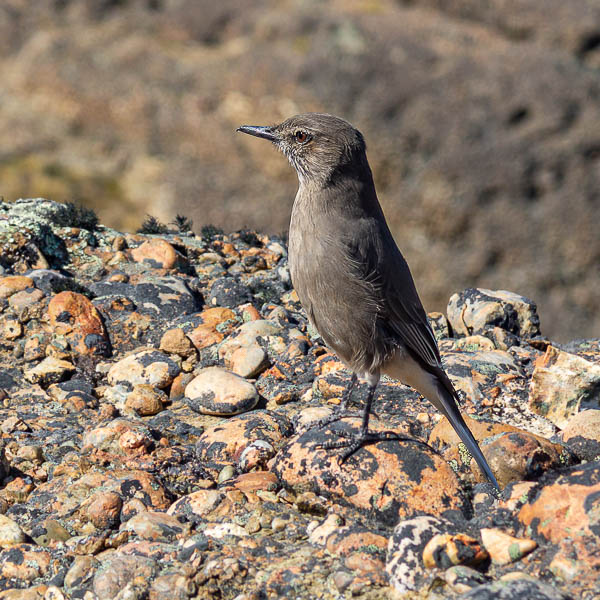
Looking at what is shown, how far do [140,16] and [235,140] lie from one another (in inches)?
307

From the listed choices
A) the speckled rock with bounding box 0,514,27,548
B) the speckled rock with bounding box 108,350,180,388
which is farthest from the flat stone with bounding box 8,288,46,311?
the speckled rock with bounding box 0,514,27,548

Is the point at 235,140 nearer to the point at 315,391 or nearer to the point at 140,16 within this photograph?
the point at 140,16

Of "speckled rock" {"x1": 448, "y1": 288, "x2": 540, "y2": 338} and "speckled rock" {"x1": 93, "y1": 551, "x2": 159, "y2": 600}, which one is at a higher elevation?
"speckled rock" {"x1": 93, "y1": 551, "x2": 159, "y2": 600}

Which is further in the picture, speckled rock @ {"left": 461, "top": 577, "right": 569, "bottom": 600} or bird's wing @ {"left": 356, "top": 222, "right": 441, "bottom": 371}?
bird's wing @ {"left": 356, "top": 222, "right": 441, "bottom": 371}

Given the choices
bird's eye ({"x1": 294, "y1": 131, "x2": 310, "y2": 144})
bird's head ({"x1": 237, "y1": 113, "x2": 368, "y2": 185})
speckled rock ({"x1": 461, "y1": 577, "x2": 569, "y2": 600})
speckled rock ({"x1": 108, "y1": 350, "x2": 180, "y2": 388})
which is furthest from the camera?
speckled rock ({"x1": 108, "y1": 350, "x2": 180, "y2": 388})

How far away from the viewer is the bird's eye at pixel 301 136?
171 inches

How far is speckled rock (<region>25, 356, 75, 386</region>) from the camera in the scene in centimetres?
524

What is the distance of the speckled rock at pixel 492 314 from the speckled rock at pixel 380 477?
2.59 metres

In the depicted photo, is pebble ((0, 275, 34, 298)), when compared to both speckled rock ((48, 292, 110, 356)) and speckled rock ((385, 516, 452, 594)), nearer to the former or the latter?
speckled rock ((48, 292, 110, 356))

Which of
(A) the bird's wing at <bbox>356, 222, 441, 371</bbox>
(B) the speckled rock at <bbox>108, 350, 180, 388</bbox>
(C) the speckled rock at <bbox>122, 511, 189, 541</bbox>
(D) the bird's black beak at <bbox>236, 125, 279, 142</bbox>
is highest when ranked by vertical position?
(D) the bird's black beak at <bbox>236, 125, 279, 142</bbox>

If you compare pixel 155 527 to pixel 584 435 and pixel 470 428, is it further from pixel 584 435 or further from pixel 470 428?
pixel 584 435

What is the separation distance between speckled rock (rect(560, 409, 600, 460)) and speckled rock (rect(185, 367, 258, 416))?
2.04m

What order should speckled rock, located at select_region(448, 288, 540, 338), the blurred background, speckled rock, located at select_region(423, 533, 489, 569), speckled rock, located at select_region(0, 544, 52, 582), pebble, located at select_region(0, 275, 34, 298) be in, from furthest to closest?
the blurred background < speckled rock, located at select_region(448, 288, 540, 338) < pebble, located at select_region(0, 275, 34, 298) < speckled rock, located at select_region(0, 544, 52, 582) < speckled rock, located at select_region(423, 533, 489, 569)

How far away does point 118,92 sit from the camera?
26.1 m
